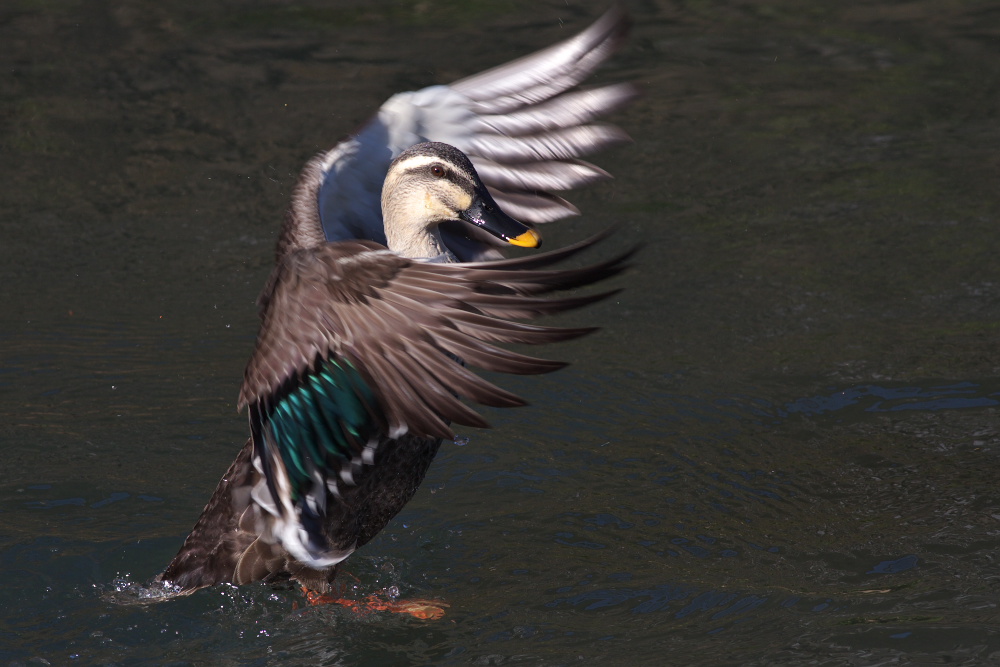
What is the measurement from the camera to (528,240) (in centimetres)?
470

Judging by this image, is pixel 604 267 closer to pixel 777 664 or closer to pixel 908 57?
pixel 777 664

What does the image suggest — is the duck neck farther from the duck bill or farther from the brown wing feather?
the brown wing feather

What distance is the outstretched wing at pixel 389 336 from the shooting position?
3.55 meters

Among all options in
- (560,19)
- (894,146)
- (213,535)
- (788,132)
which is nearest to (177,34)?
(560,19)

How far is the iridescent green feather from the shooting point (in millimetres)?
3973

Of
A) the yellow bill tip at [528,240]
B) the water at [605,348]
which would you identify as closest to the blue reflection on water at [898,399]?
the water at [605,348]

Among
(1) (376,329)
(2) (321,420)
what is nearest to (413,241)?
(2) (321,420)

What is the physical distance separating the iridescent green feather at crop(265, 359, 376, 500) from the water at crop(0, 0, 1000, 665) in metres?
0.75

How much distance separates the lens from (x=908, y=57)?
9945 mm

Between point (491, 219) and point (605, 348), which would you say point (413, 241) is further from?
point (605, 348)

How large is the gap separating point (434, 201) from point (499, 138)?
798 mm

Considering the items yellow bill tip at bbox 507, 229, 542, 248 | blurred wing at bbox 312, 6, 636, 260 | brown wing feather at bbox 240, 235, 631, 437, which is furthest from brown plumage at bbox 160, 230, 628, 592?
blurred wing at bbox 312, 6, 636, 260

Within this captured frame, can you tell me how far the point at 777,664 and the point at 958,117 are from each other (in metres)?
5.91

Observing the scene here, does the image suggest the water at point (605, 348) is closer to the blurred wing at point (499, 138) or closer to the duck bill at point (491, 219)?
the blurred wing at point (499, 138)
